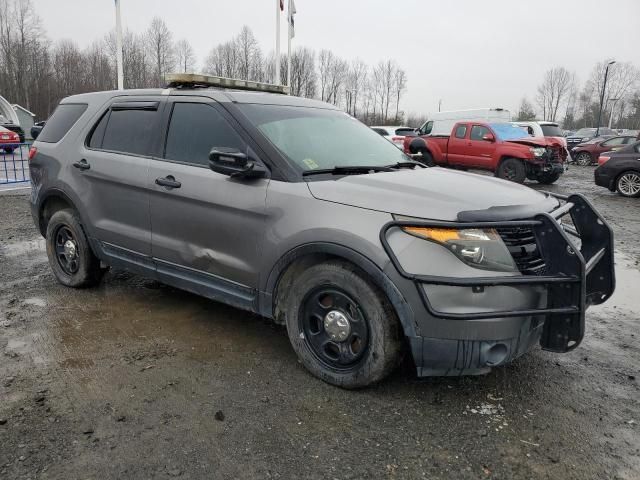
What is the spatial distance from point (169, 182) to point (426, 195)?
6.38ft

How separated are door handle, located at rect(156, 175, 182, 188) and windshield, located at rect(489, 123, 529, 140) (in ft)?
44.0

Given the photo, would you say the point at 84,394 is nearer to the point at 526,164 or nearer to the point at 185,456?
the point at 185,456

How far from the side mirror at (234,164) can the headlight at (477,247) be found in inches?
50.0

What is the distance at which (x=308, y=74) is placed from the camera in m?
61.7

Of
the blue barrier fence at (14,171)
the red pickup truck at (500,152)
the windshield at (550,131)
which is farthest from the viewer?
the windshield at (550,131)

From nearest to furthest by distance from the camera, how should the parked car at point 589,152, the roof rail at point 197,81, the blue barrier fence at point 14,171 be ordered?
1. the roof rail at point 197,81
2. the blue barrier fence at point 14,171
3. the parked car at point 589,152

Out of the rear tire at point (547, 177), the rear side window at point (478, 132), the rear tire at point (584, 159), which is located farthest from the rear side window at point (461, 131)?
the rear tire at point (584, 159)

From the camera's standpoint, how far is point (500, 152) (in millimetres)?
15109

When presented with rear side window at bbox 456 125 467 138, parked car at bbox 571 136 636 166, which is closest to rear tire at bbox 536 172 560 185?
rear side window at bbox 456 125 467 138

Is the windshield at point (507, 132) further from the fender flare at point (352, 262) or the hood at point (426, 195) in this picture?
the fender flare at point (352, 262)

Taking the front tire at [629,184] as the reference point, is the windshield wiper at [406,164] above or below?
above

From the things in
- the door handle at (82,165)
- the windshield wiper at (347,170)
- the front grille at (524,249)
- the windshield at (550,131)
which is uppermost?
the windshield at (550,131)

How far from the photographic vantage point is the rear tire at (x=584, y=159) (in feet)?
80.4

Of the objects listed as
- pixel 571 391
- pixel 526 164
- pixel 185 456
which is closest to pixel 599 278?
pixel 571 391
